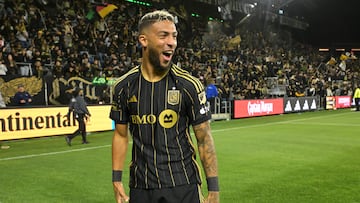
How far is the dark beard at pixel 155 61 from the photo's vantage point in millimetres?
2765

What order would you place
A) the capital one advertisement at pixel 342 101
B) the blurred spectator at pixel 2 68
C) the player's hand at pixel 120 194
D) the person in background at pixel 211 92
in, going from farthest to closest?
the capital one advertisement at pixel 342 101
the person in background at pixel 211 92
the blurred spectator at pixel 2 68
the player's hand at pixel 120 194

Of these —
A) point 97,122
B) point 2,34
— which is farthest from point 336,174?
point 2,34

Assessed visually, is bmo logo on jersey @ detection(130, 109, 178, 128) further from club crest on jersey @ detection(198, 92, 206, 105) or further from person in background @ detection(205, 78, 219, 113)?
person in background @ detection(205, 78, 219, 113)

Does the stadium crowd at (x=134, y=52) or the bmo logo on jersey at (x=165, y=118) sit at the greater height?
the stadium crowd at (x=134, y=52)

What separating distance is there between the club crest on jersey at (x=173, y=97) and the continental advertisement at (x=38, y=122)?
11899 millimetres

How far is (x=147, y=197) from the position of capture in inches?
111

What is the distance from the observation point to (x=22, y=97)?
15.0 metres

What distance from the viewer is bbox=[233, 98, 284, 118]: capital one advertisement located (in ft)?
76.8

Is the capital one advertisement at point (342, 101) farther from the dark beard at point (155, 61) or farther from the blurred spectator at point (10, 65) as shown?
the dark beard at point (155, 61)

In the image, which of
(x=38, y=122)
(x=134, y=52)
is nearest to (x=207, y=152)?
(x=38, y=122)

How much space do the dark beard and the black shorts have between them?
0.79m

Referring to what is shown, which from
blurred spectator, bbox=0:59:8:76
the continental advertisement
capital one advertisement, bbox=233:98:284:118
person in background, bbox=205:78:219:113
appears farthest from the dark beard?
capital one advertisement, bbox=233:98:284:118

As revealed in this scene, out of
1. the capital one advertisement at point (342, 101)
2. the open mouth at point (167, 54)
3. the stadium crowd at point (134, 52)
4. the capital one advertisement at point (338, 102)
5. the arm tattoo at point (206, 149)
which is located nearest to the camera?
the open mouth at point (167, 54)

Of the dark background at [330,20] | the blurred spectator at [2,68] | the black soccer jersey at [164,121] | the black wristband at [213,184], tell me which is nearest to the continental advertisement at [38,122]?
the blurred spectator at [2,68]
